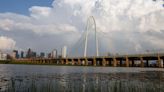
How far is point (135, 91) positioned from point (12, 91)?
12.0m

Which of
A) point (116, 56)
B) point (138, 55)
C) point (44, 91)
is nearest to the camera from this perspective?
point (44, 91)

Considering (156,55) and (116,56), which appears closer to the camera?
(156,55)

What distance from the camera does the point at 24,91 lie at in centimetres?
2767

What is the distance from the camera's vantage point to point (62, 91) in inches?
1075

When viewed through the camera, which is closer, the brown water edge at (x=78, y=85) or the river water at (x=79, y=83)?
the brown water edge at (x=78, y=85)

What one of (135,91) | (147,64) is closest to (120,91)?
(135,91)

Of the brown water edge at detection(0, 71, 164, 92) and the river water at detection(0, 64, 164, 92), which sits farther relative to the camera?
the river water at detection(0, 64, 164, 92)

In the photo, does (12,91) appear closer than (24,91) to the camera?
Yes

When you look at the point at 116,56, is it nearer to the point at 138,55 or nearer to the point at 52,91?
the point at 138,55

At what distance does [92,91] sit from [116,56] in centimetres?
16939

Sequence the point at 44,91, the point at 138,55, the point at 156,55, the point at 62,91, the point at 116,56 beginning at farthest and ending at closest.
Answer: the point at 116,56 → the point at 138,55 → the point at 156,55 → the point at 62,91 → the point at 44,91

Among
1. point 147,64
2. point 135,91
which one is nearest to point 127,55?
point 147,64

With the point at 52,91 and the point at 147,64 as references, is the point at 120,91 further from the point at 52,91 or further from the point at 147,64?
the point at 147,64

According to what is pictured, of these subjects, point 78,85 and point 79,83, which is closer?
point 78,85
